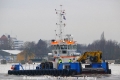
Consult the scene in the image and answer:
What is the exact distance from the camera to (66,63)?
88875 mm

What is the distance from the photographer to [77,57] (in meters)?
93.6

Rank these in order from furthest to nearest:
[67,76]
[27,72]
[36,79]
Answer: [27,72]
[67,76]
[36,79]

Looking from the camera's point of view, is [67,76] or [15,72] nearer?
[67,76]


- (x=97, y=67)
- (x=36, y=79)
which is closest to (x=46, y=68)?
(x=97, y=67)

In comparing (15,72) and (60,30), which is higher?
(60,30)

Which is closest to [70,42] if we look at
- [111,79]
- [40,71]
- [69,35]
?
[69,35]

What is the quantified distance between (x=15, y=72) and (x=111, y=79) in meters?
21.8

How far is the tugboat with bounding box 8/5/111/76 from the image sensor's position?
289 ft

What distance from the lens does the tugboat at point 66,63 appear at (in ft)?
289

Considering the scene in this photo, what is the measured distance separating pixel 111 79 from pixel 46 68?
17553 mm

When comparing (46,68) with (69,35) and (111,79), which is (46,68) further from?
(111,79)

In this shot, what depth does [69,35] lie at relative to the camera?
94.9 meters

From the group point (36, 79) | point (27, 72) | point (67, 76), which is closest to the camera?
point (36, 79)

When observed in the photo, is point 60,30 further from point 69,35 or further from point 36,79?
point 36,79
